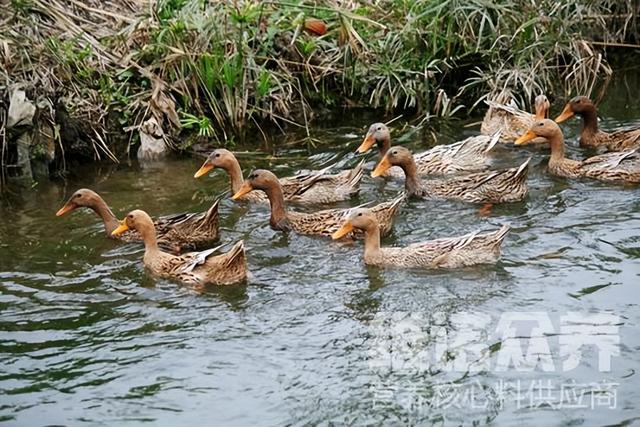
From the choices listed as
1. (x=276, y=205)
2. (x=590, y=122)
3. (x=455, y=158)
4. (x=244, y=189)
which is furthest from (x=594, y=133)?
(x=244, y=189)

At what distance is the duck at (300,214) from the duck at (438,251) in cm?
59

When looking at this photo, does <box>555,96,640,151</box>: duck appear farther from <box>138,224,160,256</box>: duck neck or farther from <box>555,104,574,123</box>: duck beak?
<box>138,224,160,256</box>: duck neck

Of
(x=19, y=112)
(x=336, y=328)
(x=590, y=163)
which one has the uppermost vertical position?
(x=19, y=112)

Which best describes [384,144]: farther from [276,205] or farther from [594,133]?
[594,133]

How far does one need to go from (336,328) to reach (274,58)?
18.5 ft

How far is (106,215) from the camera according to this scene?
371 inches

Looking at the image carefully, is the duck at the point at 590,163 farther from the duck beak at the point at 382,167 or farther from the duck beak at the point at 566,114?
the duck beak at the point at 382,167

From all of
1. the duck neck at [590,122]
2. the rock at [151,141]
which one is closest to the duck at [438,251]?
the duck neck at [590,122]

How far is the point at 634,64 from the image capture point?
14.7 meters

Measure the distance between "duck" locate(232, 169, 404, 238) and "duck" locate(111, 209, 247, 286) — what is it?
112 cm

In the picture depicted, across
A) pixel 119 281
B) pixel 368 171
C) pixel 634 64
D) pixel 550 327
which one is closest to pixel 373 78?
pixel 368 171

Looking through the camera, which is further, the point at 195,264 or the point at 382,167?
the point at 382,167

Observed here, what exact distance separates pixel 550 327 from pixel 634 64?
8.63 m

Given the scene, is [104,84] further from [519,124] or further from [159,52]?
[519,124]
